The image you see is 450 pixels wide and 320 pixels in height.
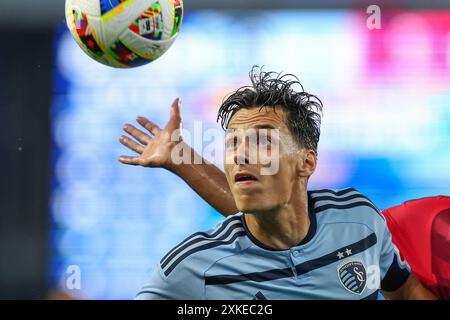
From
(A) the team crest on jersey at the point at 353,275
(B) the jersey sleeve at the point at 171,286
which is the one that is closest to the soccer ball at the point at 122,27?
(B) the jersey sleeve at the point at 171,286

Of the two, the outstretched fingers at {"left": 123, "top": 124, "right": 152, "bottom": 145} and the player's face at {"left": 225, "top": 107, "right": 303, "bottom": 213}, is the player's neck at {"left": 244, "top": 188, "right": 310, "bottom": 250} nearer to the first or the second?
the player's face at {"left": 225, "top": 107, "right": 303, "bottom": 213}

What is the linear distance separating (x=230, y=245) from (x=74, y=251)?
1606 mm

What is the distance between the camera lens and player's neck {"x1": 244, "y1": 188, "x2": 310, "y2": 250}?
189 inches

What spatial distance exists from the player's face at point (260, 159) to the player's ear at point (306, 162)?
0.7 inches

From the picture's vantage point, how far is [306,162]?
5020mm

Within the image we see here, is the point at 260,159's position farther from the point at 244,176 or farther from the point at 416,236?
the point at 416,236

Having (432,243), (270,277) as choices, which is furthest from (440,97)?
(270,277)

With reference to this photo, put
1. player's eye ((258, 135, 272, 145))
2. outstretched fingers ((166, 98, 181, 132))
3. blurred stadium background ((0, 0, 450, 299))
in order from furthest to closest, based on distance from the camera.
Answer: blurred stadium background ((0, 0, 450, 299)) < outstretched fingers ((166, 98, 181, 132)) < player's eye ((258, 135, 272, 145))

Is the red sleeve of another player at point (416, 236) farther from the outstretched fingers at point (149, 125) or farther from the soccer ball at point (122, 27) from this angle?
the soccer ball at point (122, 27)

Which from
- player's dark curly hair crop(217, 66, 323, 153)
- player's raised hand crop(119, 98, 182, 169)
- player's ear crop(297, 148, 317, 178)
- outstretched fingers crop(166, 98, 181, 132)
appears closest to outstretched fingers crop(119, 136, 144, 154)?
player's raised hand crop(119, 98, 182, 169)

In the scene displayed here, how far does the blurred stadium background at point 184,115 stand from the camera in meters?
5.97

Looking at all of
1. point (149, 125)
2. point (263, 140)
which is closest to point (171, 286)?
point (263, 140)

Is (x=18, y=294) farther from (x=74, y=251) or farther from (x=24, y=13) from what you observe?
(x=24, y=13)

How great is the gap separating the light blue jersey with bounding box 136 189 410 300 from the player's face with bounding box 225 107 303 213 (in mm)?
239
